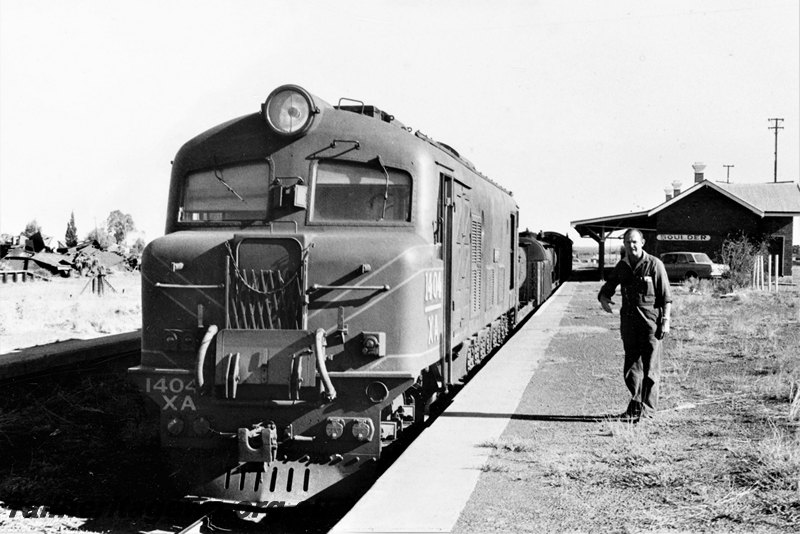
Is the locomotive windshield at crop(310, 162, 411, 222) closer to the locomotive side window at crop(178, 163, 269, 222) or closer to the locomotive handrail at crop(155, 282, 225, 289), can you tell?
the locomotive side window at crop(178, 163, 269, 222)

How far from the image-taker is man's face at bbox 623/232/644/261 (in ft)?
24.2

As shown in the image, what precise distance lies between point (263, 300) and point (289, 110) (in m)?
1.67

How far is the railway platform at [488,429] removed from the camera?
5.07m

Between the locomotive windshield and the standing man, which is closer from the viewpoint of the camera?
the locomotive windshield

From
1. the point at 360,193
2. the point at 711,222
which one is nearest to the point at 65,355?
the point at 360,193

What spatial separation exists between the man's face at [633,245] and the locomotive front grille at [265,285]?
322 cm

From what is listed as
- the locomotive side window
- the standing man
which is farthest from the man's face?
the locomotive side window

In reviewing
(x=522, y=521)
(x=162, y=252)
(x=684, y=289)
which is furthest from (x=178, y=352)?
(x=684, y=289)

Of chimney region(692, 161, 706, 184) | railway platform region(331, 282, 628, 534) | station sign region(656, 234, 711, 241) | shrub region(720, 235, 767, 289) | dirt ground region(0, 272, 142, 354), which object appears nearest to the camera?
railway platform region(331, 282, 628, 534)

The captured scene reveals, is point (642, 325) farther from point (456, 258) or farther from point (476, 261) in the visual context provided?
point (476, 261)

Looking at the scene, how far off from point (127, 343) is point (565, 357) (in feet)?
26.1

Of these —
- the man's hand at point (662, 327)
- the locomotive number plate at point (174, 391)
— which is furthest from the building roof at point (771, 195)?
the locomotive number plate at point (174, 391)

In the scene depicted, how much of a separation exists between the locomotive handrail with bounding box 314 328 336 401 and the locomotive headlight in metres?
1.82

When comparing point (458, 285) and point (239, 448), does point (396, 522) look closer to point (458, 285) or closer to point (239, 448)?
point (239, 448)
